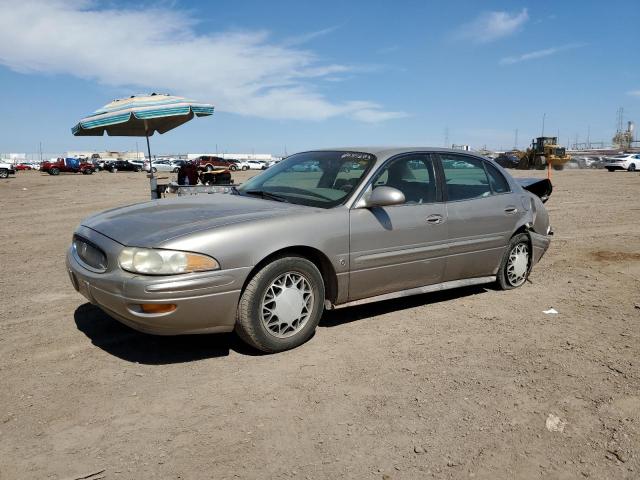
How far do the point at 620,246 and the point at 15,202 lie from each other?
16838 millimetres

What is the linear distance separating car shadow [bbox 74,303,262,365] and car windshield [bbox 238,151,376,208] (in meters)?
1.21

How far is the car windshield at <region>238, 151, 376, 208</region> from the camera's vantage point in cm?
417

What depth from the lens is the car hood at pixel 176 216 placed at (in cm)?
339

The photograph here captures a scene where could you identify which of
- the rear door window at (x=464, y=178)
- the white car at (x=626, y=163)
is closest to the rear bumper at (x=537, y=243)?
the rear door window at (x=464, y=178)

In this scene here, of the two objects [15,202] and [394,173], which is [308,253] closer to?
[394,173]

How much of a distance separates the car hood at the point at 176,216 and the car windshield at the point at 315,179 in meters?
0.20

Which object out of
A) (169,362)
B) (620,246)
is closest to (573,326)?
(169,362)

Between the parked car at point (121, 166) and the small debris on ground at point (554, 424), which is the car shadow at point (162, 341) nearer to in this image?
the small debris on ground at point (554, 424)

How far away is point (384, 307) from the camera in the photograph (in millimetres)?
4832

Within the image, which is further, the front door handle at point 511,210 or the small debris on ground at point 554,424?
the front door handle at point 511,210

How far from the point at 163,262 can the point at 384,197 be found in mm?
1685

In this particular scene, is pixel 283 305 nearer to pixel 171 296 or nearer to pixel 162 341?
pixel 171 296

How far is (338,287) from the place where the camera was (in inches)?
156

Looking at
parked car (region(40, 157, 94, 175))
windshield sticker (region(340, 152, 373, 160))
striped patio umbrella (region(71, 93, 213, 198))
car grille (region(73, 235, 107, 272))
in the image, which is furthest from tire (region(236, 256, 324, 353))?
parked car (region(40, 157, 94, 175))
